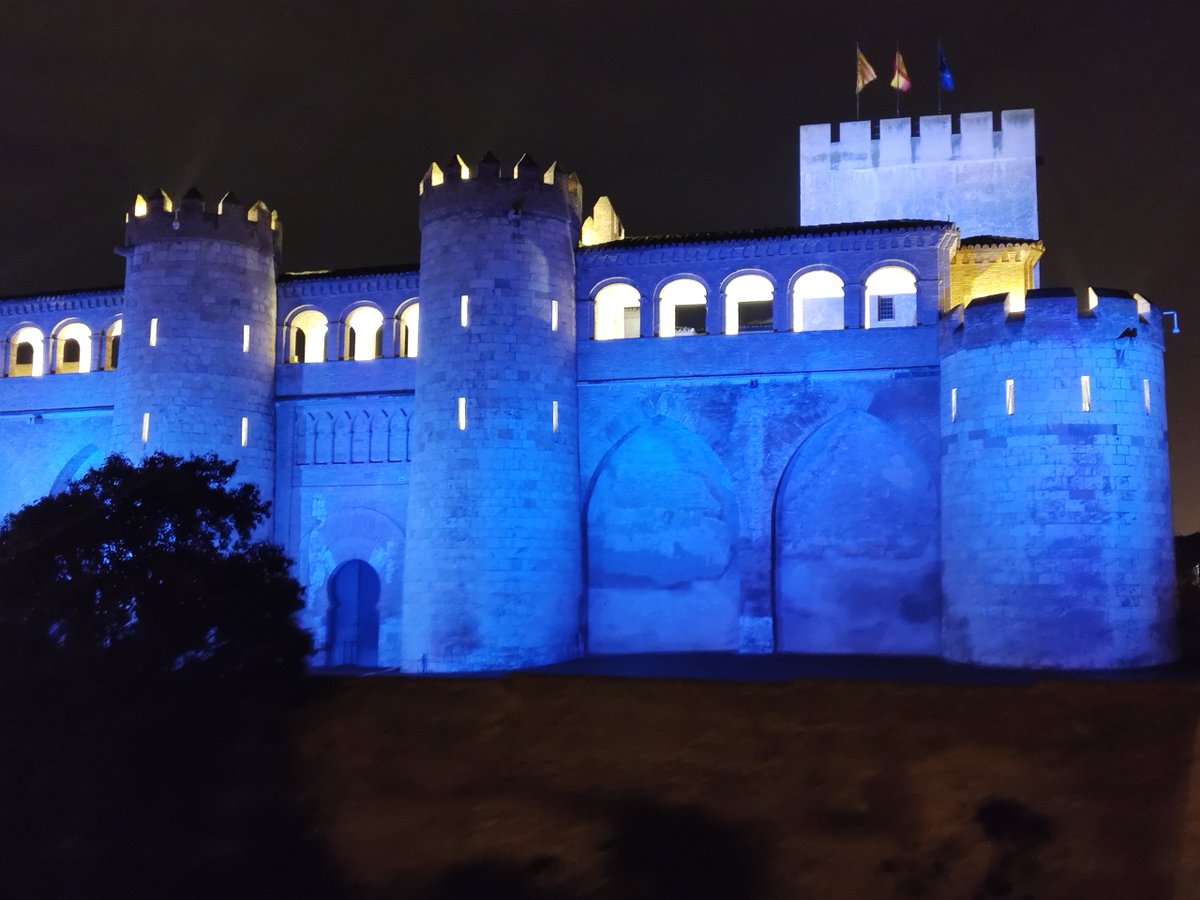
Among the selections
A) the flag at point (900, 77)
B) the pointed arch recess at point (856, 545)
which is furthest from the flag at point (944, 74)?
the pointed arch recess at point (856, 545)

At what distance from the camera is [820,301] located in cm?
2877

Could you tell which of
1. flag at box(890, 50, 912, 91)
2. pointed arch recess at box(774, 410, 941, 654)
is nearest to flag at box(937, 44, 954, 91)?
flag at box(890, 50, 912, 91)

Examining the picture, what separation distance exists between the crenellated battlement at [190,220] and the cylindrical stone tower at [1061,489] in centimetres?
1484

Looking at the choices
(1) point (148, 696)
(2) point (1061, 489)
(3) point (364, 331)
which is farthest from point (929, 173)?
(1) point (148, 696)

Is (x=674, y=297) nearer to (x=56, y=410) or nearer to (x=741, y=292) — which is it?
(x=741, y=292)

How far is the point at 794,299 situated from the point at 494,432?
6460 mm

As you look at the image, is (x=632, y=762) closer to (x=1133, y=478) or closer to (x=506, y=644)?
(x=506, y=644)

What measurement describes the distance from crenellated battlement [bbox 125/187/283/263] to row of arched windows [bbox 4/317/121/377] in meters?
2.75

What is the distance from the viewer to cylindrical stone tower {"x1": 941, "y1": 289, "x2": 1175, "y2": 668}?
19953 mm

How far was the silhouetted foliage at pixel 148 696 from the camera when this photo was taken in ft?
42.6

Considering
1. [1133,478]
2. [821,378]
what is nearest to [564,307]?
[821,378]

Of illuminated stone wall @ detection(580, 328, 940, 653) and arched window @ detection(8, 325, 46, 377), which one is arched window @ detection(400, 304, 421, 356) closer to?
illuminated stone wall @ detection(580, 328, 940, 653)

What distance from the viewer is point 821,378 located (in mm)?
22969

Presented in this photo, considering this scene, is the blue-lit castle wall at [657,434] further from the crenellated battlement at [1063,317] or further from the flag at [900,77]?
the flag at [900,77]
